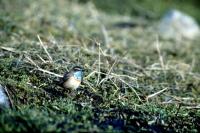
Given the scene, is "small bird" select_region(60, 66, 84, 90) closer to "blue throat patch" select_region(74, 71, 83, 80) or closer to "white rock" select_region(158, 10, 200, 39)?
"blue throat patch" select_region(74, 71, 83, 80)

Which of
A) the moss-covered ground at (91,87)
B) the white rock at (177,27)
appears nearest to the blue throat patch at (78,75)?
the moss-covered ground at (91,87)

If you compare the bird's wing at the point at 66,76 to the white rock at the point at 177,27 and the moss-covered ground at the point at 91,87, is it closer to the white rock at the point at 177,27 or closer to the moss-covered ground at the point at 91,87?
the moss-covered ground at the point at 91,87

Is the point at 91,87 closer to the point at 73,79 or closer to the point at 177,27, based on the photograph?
the point at 73,79

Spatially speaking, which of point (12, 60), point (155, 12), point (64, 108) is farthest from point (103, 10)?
point (64, 108)

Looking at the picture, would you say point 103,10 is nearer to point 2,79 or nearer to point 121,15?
point 121,15

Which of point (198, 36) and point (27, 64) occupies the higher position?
point (198, 36)

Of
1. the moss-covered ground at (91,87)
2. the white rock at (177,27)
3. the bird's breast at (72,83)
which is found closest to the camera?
the moss-covered ground at (91,87)

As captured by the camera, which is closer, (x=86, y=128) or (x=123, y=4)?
(x=86, y=128)

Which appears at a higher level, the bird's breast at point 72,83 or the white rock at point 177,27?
the white rock at point 177,27
